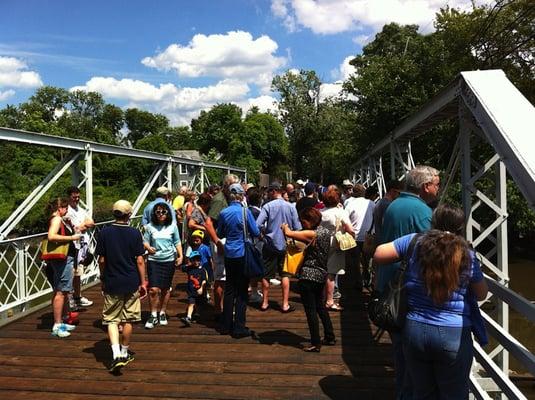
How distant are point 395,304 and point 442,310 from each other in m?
0.42

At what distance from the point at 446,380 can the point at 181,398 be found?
93.7 inches

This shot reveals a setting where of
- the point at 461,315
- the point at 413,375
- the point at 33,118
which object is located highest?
the point at 33,118

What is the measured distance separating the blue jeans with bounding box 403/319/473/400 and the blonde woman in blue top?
11.9ft

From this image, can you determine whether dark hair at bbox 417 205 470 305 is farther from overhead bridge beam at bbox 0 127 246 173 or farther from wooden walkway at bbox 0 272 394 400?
overhead bridge beam at bbox 0 127 246 173

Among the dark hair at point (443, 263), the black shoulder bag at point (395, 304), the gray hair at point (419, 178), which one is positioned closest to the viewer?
the dark hair at point (443, 263)

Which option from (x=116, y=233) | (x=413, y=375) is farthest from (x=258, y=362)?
(x=413, y=375)

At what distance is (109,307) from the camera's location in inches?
179

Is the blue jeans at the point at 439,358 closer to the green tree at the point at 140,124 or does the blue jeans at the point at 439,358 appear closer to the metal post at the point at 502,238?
the metal post at the point at 502,238

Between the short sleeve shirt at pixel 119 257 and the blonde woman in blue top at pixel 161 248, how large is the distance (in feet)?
3.07

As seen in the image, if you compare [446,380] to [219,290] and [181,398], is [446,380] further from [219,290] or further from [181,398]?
[219,290]

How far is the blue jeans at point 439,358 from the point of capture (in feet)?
8.13

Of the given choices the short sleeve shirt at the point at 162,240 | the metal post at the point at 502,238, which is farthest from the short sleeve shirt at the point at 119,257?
the metal post at the point at 502,238

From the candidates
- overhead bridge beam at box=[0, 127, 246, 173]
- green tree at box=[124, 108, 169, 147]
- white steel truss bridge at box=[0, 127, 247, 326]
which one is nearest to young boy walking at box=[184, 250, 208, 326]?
white steel truss bridge at box=[0, 127, 247, 326]

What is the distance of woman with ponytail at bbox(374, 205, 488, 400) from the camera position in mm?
2463
